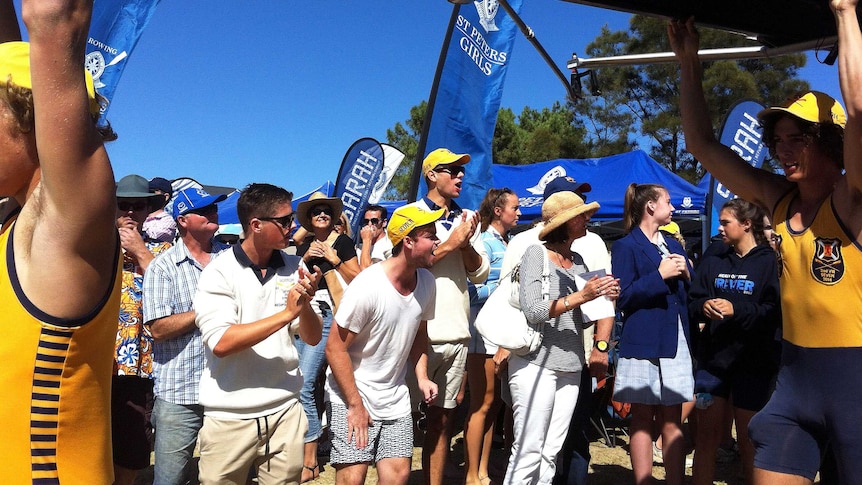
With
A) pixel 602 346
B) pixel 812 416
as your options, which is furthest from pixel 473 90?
pixel 812 416

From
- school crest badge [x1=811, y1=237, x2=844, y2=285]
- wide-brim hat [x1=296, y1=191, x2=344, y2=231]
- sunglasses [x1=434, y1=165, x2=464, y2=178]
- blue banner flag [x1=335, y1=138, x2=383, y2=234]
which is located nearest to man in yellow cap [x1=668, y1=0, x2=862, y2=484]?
school crest badge [x1=811, y1=237, x2=844, y2=285]

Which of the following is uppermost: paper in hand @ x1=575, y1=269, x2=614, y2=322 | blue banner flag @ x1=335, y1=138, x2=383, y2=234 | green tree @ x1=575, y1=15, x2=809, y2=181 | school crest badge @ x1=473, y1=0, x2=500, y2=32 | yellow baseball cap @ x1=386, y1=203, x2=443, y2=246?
green tree @ x1=575, y1=15, x2=809, y2=181

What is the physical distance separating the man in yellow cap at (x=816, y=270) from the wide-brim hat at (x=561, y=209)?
63.4 inches

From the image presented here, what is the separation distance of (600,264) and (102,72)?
480 centimetres

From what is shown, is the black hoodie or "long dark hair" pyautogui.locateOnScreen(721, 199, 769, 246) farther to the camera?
"long dark hair" pyautogui.locateOnScreen(721, 199, 769, 246)

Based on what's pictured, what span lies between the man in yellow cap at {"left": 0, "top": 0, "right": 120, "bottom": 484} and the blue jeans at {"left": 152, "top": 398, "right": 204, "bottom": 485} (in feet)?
7.75

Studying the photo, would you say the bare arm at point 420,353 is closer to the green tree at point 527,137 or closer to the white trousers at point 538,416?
the white trousers at point 538,416

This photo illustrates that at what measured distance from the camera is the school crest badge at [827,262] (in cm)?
224

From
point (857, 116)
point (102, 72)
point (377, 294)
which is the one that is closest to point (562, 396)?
point (377, 294)

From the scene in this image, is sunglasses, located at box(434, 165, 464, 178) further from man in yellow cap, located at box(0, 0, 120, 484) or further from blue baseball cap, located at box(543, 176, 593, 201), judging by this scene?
man in yellow cap, located at box(0, 0, 120, 484)

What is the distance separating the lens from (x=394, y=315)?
3561mm

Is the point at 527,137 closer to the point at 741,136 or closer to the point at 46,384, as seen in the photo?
the point at 741,136

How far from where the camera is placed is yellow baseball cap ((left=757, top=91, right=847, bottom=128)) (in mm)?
2352

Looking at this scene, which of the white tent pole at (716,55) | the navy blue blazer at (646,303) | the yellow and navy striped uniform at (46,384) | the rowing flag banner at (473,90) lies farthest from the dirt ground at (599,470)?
the yellow and navy striped uniform at (46,384)
